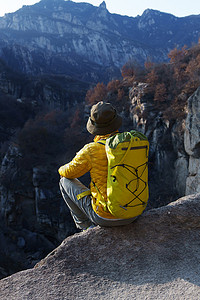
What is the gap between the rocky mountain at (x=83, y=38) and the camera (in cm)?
6247

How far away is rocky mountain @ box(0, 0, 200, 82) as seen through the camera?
205 ft

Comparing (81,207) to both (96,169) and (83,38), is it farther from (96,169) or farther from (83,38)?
(83,38)

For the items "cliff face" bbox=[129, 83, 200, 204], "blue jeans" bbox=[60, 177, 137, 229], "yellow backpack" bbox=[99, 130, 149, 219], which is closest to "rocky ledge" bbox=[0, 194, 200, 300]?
"blue jeans" bbox=[60, 177, 137, 229]

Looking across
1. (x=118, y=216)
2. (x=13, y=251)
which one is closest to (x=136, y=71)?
(x=13, y=251)

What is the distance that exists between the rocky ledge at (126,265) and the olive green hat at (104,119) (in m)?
1.02

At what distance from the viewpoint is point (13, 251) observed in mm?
15023

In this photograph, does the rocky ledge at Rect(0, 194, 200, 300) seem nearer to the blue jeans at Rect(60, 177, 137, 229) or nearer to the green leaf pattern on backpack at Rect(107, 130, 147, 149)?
the blue jeans at Rect(60, 177, 137, 229)

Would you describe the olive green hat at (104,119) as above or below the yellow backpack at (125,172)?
above

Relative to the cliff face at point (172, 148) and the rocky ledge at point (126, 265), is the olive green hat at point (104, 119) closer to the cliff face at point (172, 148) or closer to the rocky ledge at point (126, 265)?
the rocky ledge at point (126, 265)

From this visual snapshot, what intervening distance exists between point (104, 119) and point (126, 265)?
1.35 m

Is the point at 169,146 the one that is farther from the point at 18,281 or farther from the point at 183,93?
the point at 18,281

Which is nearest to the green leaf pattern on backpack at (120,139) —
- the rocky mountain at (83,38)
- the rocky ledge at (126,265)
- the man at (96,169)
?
the man at (96,169)

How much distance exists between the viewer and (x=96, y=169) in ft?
7.22

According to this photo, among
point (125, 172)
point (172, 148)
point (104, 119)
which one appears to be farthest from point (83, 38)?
point (125, 172)
